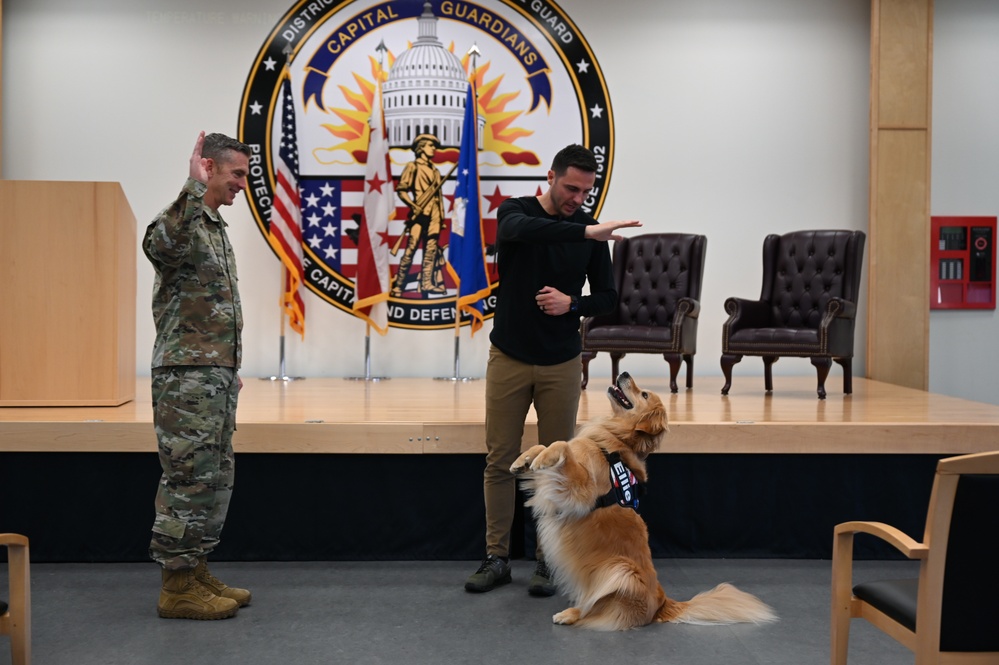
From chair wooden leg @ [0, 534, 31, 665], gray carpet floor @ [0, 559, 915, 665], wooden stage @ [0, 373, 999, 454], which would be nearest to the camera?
chair wooden leg @ [0, 534, 31, 665]

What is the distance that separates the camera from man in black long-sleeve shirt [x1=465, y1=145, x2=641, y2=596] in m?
3.40

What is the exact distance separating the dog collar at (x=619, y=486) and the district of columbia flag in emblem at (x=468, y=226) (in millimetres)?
3757

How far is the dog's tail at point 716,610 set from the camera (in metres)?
3.19

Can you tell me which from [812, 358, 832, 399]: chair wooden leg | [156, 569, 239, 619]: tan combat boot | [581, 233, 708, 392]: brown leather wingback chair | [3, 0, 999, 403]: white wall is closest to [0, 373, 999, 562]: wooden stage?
[156, 569, 239, 619]: tan combat boot

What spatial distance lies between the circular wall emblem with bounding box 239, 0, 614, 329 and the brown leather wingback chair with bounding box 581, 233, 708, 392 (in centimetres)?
95

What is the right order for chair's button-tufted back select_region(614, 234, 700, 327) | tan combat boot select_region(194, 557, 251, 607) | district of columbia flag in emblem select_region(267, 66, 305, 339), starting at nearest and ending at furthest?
tan combat boot select_region(194, 557, 251, 607) < chair's button-tufted back select_region(614, 234, 700, 327) < district of columbia flag in emblem select_region(267, 66, 305, 339)

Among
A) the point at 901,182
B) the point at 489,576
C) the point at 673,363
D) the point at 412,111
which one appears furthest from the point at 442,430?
the point at 901,182

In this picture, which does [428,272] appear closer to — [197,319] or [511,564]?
[511,564]

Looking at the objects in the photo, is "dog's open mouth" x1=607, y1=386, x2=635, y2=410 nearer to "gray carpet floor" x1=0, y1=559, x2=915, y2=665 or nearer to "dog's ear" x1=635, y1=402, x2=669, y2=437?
"dog's ear" x1=635, y1=402, x2=669, y2=437

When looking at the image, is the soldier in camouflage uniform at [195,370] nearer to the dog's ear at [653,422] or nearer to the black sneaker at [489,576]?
the black sneaker at [489,576]

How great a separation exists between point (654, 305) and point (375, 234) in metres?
2.14

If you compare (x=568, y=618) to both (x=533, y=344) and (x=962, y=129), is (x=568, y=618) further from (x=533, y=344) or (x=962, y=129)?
(x=962, y=129)

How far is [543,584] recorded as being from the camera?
3465mm

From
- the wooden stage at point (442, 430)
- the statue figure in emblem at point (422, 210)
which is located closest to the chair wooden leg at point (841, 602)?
the wooden stage at point (442, 430)
